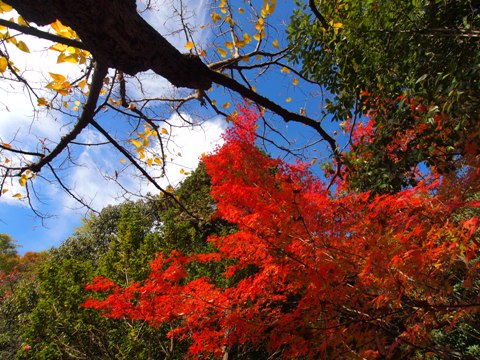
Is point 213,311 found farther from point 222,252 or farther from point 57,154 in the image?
point 57,154

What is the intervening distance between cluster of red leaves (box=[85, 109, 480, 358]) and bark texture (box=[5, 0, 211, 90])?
3.63 feet

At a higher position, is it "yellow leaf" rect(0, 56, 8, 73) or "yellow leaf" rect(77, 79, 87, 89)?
"yellow leaf" rect(77, 79, 87, 89)

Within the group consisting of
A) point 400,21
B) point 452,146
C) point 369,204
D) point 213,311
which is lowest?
point 213,311

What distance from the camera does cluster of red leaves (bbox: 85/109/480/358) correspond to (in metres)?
2.73

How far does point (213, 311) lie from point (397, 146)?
141 inches

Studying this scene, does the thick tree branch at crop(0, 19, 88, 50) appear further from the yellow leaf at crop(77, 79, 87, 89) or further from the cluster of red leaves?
the cluster of red leaves

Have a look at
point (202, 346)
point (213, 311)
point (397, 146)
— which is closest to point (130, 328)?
point (202, 346)

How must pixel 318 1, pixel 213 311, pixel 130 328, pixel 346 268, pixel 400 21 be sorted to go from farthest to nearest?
pixel 130 328 < pixel 213 311 < pixel 318 1 < pixel 346 268 < pixel 400 21

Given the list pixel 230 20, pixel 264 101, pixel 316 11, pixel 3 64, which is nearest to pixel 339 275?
pixel 264 101

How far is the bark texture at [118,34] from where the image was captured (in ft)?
4.79

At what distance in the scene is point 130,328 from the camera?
571cm

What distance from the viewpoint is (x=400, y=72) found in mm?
3053

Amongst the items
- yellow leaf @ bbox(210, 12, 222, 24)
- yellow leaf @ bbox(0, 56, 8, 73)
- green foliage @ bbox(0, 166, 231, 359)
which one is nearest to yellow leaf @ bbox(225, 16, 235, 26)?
yellow leaf @ bbox(210, 12, 222, 24)

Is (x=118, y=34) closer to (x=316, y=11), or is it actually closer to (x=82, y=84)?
(x=82, y=84)
